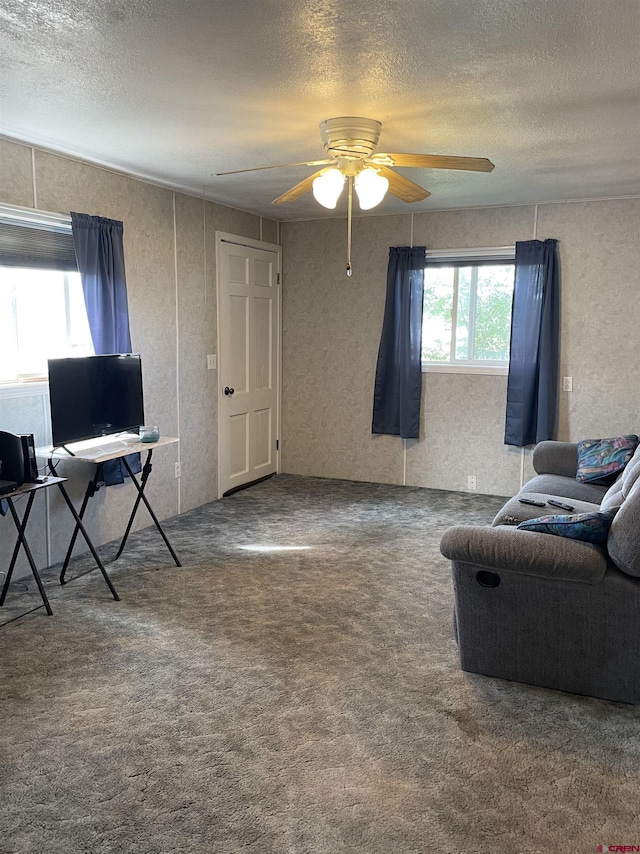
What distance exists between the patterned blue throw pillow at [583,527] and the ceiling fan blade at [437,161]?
1.52 metres

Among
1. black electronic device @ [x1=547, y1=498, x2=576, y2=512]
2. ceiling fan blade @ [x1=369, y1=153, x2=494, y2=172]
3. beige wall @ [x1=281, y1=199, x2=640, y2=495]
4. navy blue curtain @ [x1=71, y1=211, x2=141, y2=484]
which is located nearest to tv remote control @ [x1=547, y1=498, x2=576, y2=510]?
black electronic device @ [x1=547, y1=498, x2=576, y2=512]

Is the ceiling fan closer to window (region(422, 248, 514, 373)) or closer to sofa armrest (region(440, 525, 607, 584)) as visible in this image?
sofa armrest (region(440, 525, 607, 584))

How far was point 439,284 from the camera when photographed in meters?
6.02

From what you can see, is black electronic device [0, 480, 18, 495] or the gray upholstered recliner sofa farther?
black electronic device [0, 480, 18, 495]

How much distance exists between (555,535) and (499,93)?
1903mm

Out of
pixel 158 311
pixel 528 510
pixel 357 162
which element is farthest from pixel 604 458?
pixel 158 311

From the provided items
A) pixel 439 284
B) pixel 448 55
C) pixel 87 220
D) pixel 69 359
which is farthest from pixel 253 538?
pixel 448 55

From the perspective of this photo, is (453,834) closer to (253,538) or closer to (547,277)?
(253,538)

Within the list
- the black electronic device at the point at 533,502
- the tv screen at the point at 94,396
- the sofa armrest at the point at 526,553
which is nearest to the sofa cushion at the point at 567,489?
the black electronic device at the point at 533,502

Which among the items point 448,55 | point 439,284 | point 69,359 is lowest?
point 69,359

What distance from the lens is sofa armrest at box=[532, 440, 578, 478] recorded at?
15.4 feet

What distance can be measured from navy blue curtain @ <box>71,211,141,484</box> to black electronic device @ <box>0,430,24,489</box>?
93 cm

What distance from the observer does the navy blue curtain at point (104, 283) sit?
4.16m

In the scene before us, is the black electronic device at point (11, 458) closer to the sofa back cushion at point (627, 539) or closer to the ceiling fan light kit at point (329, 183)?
the ceiling fan light kit at point (329, 183)
